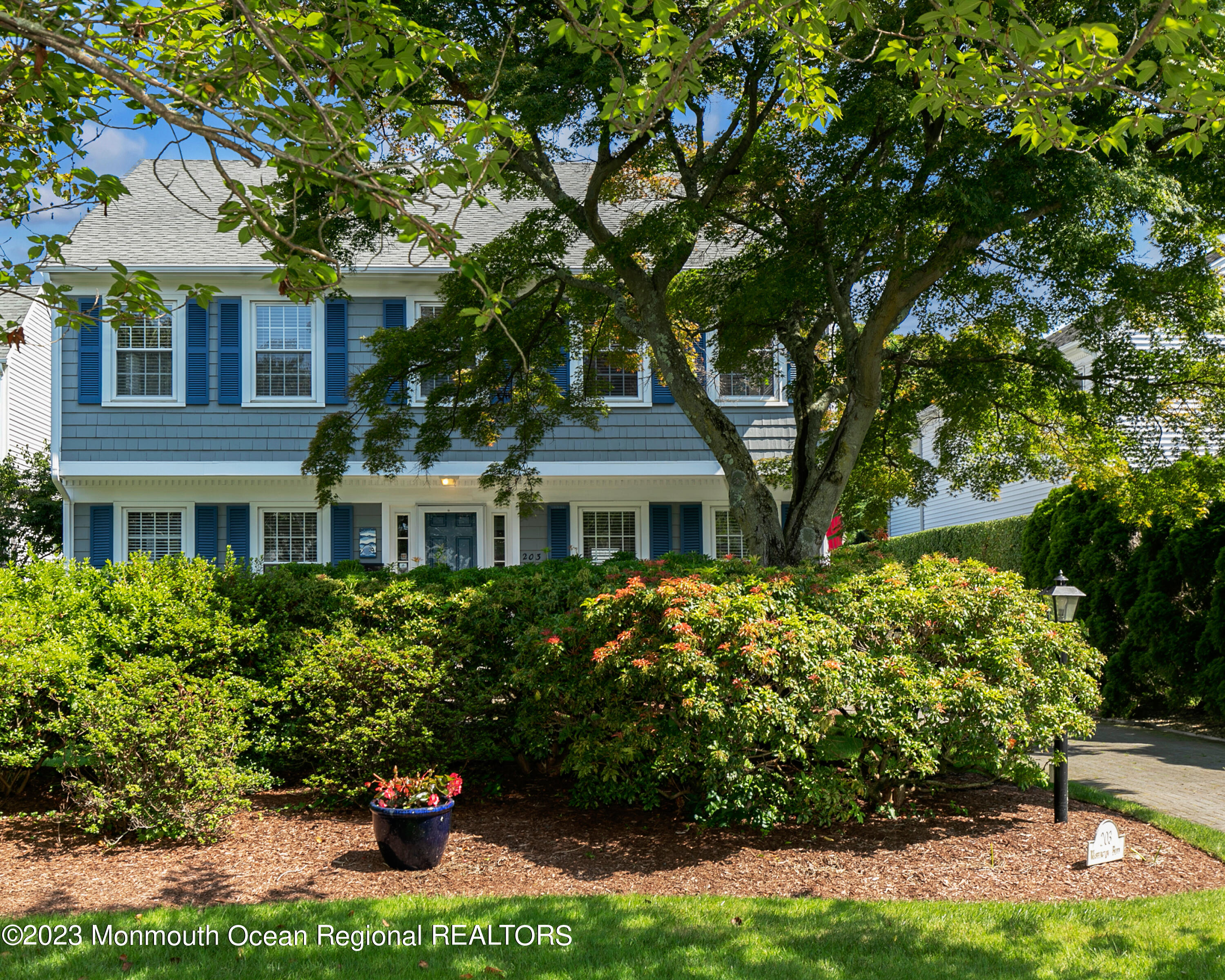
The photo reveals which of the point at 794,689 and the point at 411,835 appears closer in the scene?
the point at 411,835

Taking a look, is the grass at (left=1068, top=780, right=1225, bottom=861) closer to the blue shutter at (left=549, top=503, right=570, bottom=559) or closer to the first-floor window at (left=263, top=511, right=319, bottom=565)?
the blue shutter at (left=549, top=503, right=570, bottom=559)

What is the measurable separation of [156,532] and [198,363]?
286 centimetres

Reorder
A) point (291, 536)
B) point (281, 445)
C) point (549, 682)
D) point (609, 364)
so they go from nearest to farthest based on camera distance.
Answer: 1. point (549, 682)
2. point (609, 364)
3. point (281, 445)
4. point (291, 536)

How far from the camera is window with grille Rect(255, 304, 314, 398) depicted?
15305 millimetres

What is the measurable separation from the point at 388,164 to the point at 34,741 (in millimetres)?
4623

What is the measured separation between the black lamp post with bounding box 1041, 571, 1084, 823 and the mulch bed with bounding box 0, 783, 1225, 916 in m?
0.13

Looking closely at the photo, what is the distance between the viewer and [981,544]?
1644 centimetres

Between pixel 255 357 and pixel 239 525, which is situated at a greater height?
pixel 255 357

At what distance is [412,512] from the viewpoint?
1616 cm

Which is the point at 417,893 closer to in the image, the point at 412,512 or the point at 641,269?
the point at 641,269

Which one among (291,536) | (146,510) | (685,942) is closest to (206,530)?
(146,510)

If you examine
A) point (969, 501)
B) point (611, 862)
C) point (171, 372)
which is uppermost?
point (171, 372)

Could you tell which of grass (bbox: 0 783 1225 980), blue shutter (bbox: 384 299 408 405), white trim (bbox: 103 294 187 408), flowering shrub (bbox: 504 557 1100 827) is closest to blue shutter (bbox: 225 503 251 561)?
white trim (bbox: 103 294 187 408)

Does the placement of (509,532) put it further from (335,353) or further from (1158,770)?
(1158,770)
